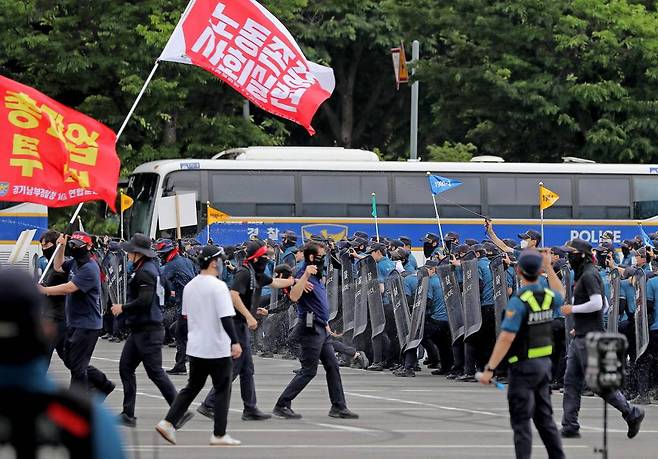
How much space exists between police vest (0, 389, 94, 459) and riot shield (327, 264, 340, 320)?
1883cm

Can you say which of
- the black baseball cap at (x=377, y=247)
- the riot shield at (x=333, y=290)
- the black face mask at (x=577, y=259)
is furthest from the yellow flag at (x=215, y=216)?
the black face mask at (x=577, y=259)

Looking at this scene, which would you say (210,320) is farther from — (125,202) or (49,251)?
(125,202)

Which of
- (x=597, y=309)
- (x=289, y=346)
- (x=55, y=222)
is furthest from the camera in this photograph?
(x=55, y=222)

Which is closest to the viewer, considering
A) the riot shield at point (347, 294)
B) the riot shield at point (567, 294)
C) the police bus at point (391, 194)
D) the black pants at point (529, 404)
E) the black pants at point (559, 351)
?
the black pants at point (529, 404)

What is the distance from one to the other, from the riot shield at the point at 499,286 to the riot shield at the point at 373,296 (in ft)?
7.39

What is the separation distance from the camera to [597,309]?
1266 cm

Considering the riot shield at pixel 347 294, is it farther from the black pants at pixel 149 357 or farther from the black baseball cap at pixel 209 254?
the black baseball cap at pixel 209 254

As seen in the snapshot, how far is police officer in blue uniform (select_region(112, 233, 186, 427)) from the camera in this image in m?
13.0

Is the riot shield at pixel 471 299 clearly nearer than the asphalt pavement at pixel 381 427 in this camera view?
No

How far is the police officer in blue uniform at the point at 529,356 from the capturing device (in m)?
9.97

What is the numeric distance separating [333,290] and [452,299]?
3.20m

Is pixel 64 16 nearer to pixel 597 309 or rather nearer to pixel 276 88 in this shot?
Answer: pixel 276 88

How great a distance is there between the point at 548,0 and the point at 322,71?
1836 centimetres

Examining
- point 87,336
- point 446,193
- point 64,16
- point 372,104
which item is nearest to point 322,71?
point 87,336
